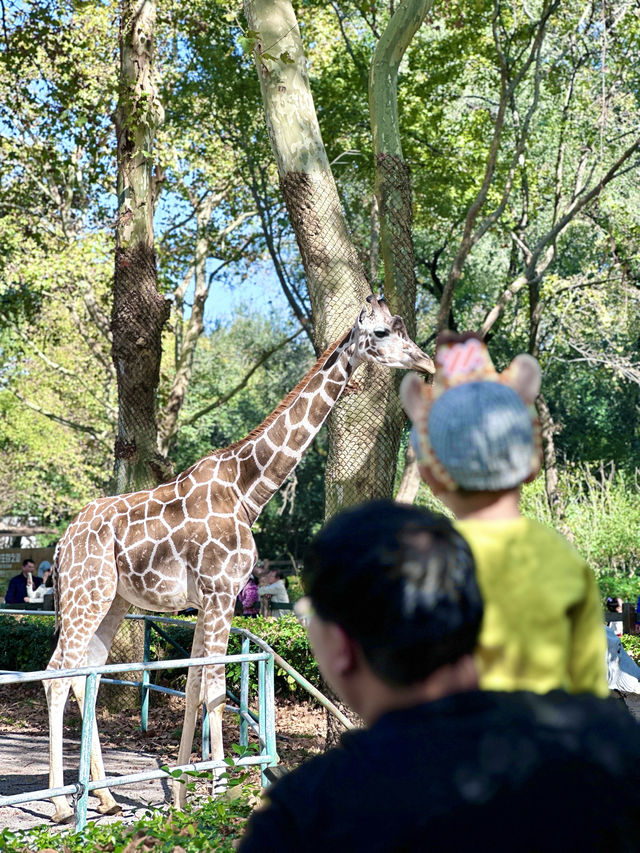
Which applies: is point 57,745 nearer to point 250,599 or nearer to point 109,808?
point 109,808

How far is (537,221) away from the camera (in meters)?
25.3

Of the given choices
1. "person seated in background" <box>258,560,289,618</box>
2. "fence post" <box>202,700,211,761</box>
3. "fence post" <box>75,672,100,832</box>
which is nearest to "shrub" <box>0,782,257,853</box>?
"fence post" <box>75,672,100,832</box>

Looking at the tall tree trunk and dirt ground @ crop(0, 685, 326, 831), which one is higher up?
the tall tree trunk

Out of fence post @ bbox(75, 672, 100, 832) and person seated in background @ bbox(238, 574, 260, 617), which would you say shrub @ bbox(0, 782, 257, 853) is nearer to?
fence post @ bbox(75, 672, 100, 832)

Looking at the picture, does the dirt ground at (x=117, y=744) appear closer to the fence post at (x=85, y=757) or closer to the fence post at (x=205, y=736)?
the fence post at (x=205, y=736)

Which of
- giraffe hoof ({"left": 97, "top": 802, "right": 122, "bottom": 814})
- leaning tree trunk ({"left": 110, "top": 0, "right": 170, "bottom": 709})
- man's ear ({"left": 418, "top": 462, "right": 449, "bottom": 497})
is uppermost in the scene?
leaning tree trunk ({"left": 110, "top": 0, "right": 170, "bottom": 709})

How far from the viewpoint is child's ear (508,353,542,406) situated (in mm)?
2568

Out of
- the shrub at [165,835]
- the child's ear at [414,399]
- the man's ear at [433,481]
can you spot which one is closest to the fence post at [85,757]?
the shrub at [165,835]

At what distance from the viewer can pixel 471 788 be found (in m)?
1.33

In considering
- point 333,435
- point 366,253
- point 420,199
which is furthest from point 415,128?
point 333,435

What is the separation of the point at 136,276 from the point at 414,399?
8.87 m

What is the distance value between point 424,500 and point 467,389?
85.9ft

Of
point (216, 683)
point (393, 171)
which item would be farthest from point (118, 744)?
point (393, 171)

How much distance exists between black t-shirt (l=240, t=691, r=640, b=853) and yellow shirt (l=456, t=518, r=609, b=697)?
2.00 feet
